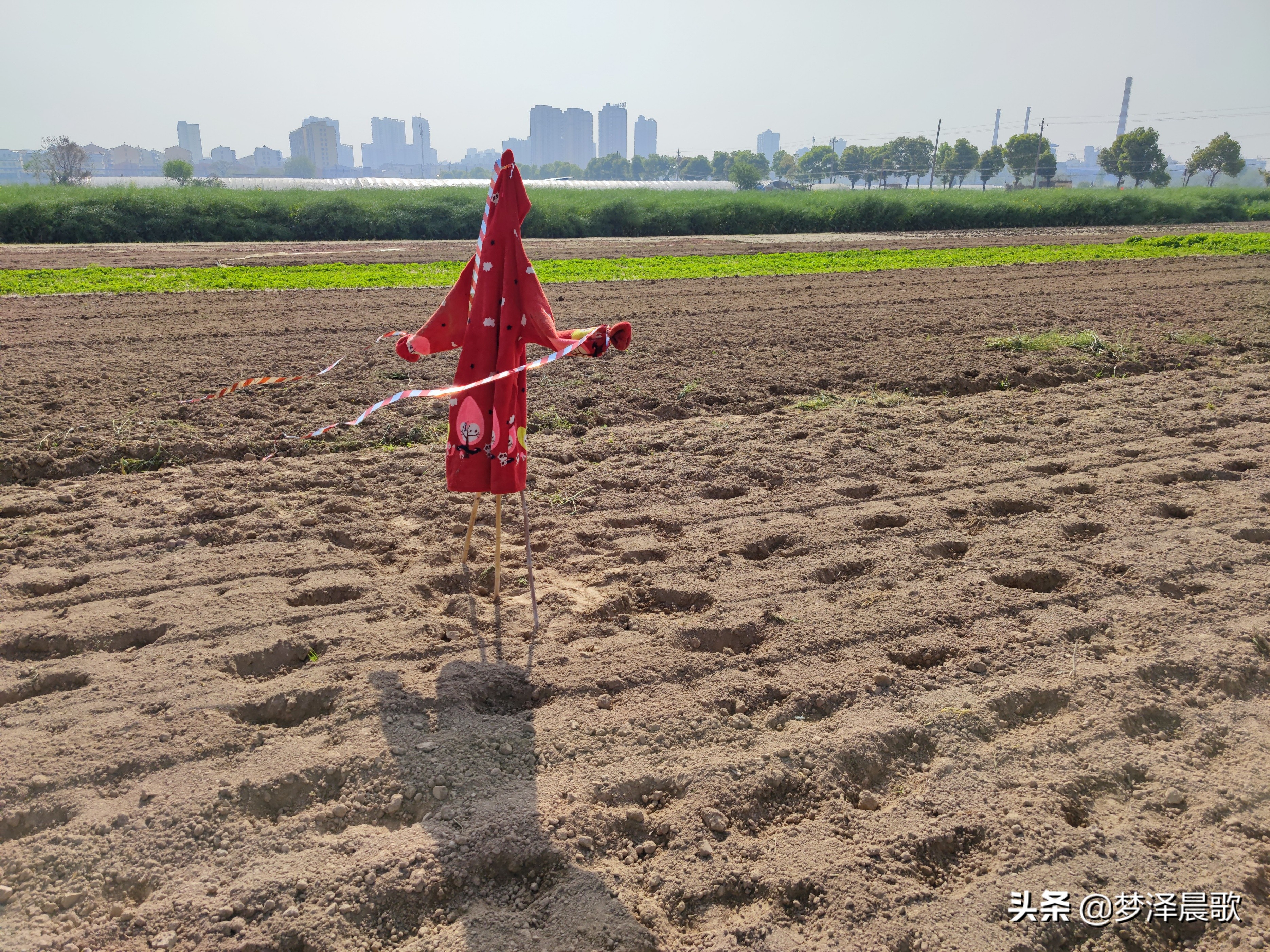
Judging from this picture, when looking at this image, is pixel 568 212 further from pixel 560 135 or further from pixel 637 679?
pixel 560 135

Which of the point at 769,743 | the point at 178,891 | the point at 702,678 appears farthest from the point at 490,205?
the point at 178,891

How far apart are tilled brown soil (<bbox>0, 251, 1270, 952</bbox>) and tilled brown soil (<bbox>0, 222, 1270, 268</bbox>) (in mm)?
13360

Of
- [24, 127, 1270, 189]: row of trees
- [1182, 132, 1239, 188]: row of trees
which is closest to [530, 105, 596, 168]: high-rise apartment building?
[24, 127, 1270, 189]: row of trees

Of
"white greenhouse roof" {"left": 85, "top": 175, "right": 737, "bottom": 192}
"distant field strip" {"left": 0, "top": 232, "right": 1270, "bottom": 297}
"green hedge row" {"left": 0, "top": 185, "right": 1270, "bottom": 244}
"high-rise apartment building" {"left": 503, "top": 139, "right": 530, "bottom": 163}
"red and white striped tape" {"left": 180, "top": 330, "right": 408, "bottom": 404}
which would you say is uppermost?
"high-rise apartment building" {"left": 503, "top": 139, "right": 530, "bottom": 163}

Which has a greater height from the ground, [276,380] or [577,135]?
[577,135]

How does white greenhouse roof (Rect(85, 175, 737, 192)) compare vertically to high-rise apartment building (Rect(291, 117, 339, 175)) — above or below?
below

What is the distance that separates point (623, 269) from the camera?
19.0 m

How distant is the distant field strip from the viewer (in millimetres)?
15078

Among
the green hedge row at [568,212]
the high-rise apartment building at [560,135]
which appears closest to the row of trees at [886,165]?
the green hedge row at [568,212]

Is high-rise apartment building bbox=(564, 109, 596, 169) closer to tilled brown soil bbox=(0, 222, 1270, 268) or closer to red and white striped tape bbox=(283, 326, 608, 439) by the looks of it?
tilled brown soil bbox=(0, 222, 1270, 268)

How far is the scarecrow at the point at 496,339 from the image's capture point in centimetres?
395

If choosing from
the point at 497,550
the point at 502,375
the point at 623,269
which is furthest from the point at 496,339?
the point at 623,269

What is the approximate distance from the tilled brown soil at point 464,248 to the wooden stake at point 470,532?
16.8 m

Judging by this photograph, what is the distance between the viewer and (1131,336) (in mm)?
11000
